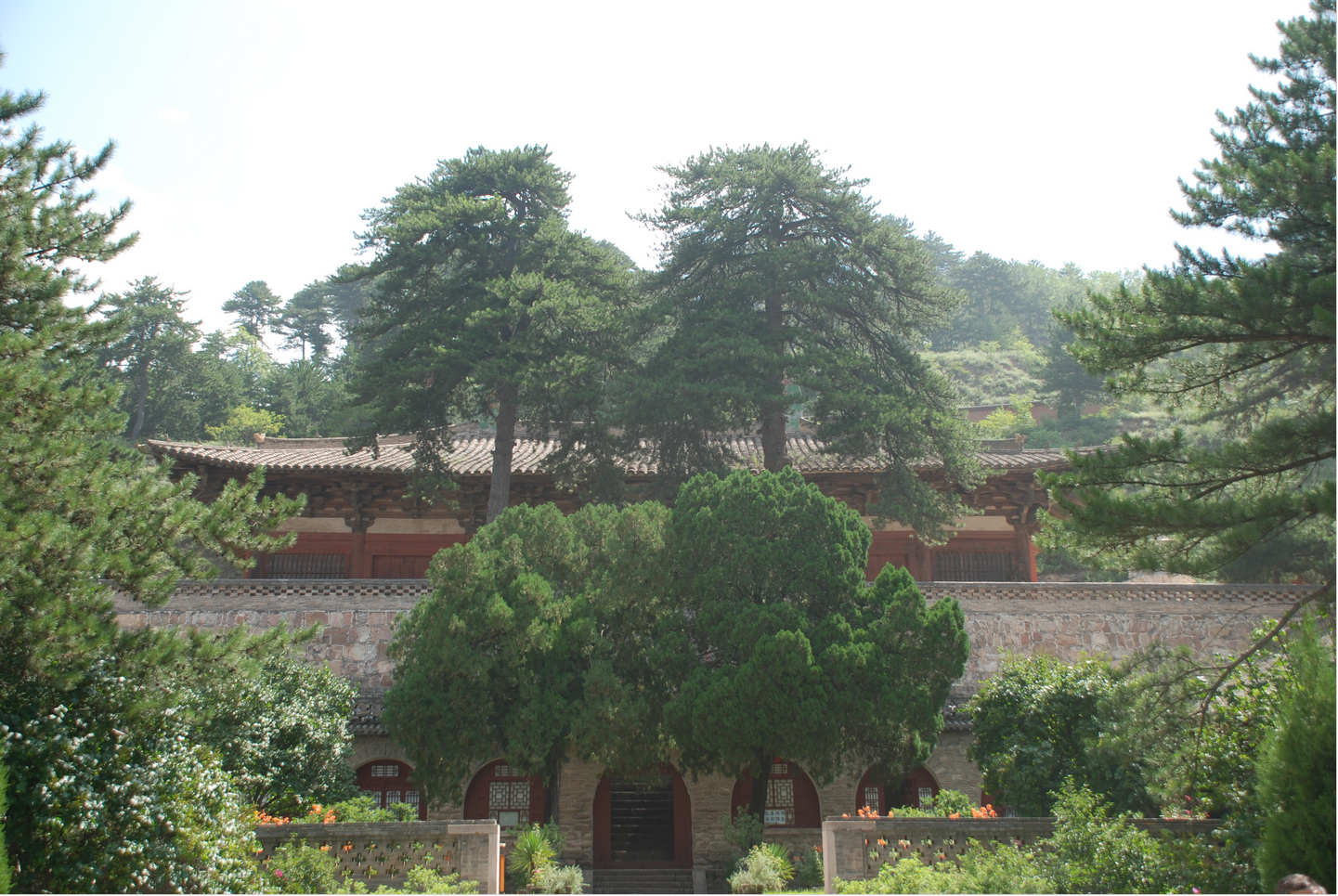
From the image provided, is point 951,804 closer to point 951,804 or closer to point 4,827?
point 951,804

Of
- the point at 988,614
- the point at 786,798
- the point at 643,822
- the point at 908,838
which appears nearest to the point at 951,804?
the point at 908,838

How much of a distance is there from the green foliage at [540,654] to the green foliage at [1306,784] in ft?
19.7

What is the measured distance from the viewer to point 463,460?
56.7 ft

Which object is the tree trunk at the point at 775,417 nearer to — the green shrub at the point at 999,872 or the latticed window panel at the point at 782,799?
the latticed window panel at the point at 782,799

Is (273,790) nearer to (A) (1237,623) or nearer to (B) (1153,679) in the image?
(B) (1153,679)

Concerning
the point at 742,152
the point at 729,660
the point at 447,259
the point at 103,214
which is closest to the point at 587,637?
the point at 729,660

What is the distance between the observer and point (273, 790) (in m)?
10.1

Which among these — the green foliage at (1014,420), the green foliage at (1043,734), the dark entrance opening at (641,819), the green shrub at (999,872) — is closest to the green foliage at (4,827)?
the dark entrance opening at (641,819)

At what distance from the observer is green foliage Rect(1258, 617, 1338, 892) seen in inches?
230

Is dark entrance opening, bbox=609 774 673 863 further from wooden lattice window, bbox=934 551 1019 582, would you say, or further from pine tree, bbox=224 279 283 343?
pine tree, bbox=224 279 283 343

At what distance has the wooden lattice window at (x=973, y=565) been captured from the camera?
16.9 metres

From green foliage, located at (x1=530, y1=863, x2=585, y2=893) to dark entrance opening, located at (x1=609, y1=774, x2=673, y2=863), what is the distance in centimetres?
222

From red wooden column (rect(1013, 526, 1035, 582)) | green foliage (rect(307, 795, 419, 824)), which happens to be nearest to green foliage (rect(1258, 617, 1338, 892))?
green foliage (rect(307, 795, 419, 824))

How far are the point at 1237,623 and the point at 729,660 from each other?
888 centimetres
